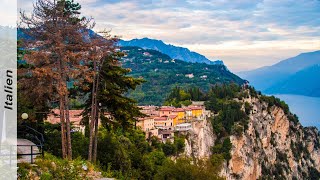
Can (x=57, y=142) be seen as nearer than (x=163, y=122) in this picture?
Yes

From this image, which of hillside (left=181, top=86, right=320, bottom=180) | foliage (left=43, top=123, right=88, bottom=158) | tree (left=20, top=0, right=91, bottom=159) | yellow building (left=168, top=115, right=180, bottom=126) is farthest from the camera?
yellow building (left=168, top=115, right=180, bottom=126)

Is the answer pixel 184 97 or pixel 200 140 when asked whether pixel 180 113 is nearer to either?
pixel 200 140

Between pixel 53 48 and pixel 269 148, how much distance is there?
7527 cm

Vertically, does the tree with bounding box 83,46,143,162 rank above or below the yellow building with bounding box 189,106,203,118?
above

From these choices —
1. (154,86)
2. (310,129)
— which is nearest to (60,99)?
(310,129)

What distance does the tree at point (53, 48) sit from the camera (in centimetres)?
1883

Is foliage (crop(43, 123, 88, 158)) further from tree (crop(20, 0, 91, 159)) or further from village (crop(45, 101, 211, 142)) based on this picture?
village (crop(45, 101, 211, 142))

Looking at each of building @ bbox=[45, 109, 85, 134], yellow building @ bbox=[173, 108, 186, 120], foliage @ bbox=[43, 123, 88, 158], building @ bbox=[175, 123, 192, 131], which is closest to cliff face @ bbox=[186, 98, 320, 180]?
building @ bbox=[175, 123, 192, 131]

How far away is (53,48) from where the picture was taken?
1914cm

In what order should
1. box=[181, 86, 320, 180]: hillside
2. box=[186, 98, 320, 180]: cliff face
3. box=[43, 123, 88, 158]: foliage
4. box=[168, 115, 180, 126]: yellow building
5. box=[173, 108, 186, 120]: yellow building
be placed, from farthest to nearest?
box=[173, 108, 186, 120]: yellow building
box=[186, 98, 320, 180]: cliff face
box=[168, 115, 180, 126]: yellow building
box=[181, 86, 320, 180]: hillside
box=[43, 123, 88, 158]: foliage

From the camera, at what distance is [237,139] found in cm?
7156

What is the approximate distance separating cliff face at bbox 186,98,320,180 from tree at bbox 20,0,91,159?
35131 millimetres

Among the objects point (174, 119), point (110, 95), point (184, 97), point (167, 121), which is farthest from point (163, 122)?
point (110, 95)

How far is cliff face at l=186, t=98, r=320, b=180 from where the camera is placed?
6850 centimetres
